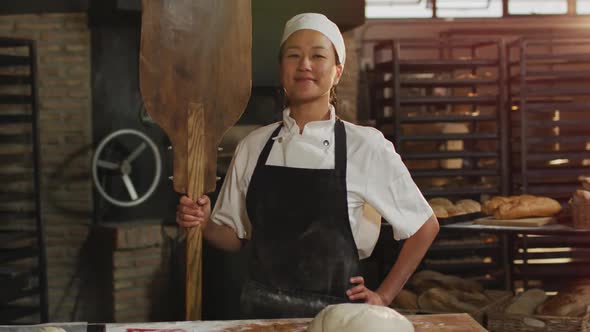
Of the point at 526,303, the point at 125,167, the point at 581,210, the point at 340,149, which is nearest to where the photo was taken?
the point at 340,149

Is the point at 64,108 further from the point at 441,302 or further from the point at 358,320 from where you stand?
the point at 358,320

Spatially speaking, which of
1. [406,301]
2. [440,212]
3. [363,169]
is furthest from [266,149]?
[406,301]

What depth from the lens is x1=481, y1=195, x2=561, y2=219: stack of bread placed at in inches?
148

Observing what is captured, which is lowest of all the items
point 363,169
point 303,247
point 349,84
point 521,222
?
point 521,222

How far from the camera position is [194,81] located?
2041 millimetres

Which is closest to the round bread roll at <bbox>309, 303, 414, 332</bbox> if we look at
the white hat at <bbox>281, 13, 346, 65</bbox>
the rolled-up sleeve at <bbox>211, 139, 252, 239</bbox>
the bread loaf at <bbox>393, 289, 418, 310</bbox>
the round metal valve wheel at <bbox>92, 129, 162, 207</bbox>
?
the rolled-up sleeve at <bbox>211, 139, 252, 239</bbox>

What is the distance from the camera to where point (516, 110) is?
5219mm

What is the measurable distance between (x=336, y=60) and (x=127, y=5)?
9.07 feet

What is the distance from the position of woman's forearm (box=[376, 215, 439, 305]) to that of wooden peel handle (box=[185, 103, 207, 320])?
20.1 inches

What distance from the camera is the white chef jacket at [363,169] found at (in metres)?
2.10

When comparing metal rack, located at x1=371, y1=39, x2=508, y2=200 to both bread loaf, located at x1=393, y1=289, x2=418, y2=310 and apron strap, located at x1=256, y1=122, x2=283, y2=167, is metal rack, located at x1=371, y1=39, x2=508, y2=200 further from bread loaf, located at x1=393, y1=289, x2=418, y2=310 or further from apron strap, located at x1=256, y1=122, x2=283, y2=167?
apron strap, located at x1=256, y1=122, x2=283, y2=167

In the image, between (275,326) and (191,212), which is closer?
(275,326)

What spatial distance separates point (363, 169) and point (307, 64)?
321mm

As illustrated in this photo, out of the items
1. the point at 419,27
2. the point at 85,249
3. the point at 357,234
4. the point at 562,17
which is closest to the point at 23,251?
the point at 85,249
